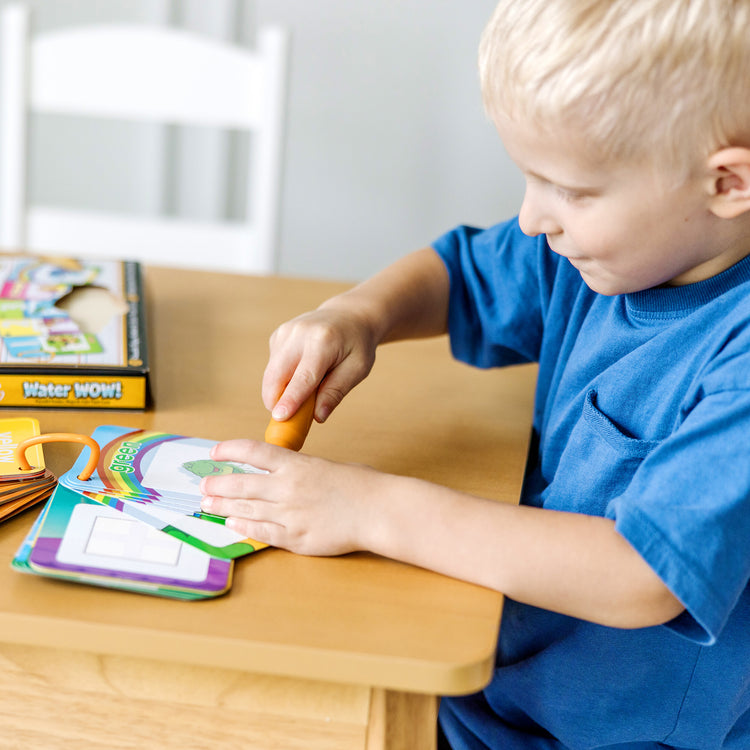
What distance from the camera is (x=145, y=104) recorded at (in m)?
1.23

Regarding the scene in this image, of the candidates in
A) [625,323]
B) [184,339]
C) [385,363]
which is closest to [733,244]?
[625,323]

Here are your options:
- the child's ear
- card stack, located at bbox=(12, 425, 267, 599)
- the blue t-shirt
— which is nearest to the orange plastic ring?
card stack, located at bbox=(12, 425, 267, 599)

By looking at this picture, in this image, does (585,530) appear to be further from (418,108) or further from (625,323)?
(418,108)

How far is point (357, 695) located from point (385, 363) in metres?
0.36

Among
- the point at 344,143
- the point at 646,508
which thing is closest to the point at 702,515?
the point at 646,508

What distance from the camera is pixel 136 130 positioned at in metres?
1.70

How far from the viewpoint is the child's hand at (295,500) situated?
50 centimetres

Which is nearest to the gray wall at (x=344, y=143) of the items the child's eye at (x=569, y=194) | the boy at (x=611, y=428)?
the boy at (x=611, y=428)

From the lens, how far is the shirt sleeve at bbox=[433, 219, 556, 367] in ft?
2.56

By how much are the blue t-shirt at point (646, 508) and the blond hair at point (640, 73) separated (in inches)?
4.4

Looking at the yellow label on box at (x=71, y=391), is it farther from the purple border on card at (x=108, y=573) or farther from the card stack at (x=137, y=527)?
the purple border on card at (x=108, y=573)

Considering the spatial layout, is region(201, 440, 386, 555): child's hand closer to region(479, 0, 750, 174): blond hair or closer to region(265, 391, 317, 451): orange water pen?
region(265, 391, 317, 451): orange water pen

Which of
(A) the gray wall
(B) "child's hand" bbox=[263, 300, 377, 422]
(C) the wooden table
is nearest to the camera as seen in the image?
(C) the wooden table

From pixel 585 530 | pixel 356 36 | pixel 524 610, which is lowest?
pixel 524 610
